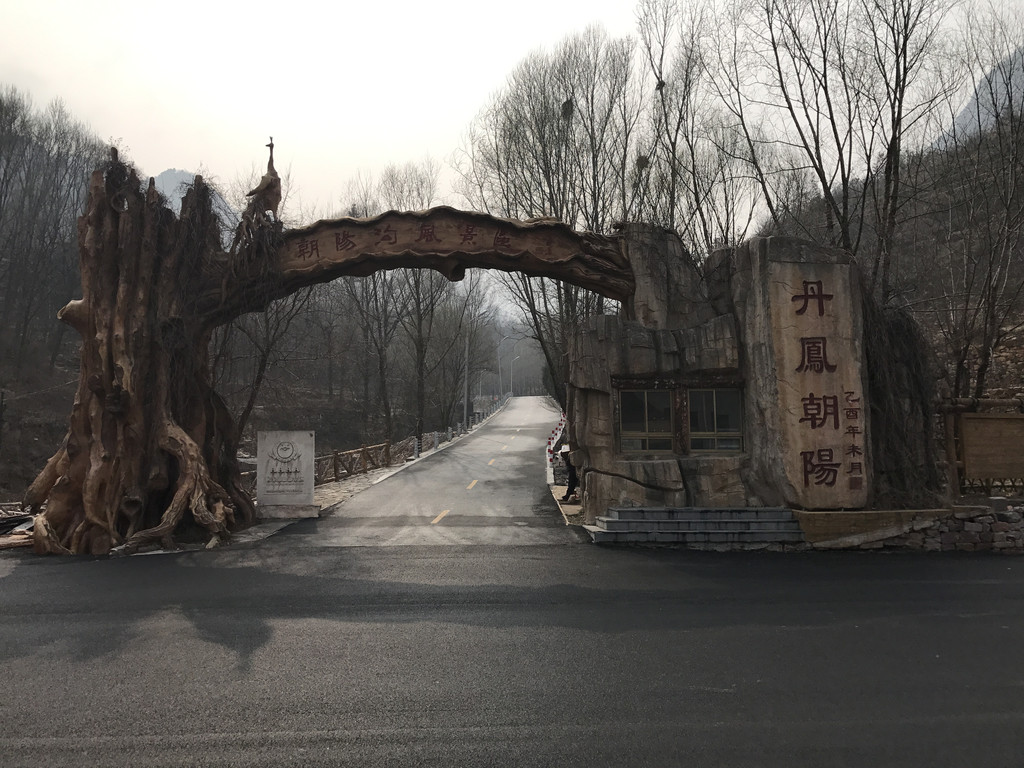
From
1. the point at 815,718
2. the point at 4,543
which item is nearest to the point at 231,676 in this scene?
the point at 815,718

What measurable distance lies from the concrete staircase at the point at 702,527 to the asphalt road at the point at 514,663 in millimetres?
837

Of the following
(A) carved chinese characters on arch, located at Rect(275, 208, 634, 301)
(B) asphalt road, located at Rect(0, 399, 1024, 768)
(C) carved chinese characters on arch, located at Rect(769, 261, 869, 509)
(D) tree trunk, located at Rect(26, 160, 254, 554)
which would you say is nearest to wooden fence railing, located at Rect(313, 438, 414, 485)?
(D) tree trunk, located at Rect(26, 160, 254, 554)

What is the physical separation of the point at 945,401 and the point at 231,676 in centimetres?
1115

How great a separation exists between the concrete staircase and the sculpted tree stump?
4.07 m

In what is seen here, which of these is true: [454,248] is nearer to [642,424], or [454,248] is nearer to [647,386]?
[647,386]

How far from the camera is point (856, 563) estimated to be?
846 centimetres

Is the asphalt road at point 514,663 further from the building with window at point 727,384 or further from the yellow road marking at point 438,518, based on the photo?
the yellow road marking at point 438,518

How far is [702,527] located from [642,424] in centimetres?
202

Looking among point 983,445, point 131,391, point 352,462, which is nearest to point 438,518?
point 131,391

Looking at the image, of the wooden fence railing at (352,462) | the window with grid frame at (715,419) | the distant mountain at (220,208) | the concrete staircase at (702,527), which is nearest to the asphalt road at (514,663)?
the concrete staircase at (702,527)

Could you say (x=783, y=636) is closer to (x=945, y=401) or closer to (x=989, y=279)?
(x=945, y=401)

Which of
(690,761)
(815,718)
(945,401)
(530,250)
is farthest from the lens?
(530,250)

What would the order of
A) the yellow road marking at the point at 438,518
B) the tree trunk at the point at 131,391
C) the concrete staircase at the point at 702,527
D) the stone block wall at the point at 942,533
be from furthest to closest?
the yellow road marking at the point at 438,518, the tree trunk at the point at 131,391, the concrete staircase at the point at 702,527, the stone block wall at the point at 942,533

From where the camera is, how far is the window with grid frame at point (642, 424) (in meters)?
10.5
